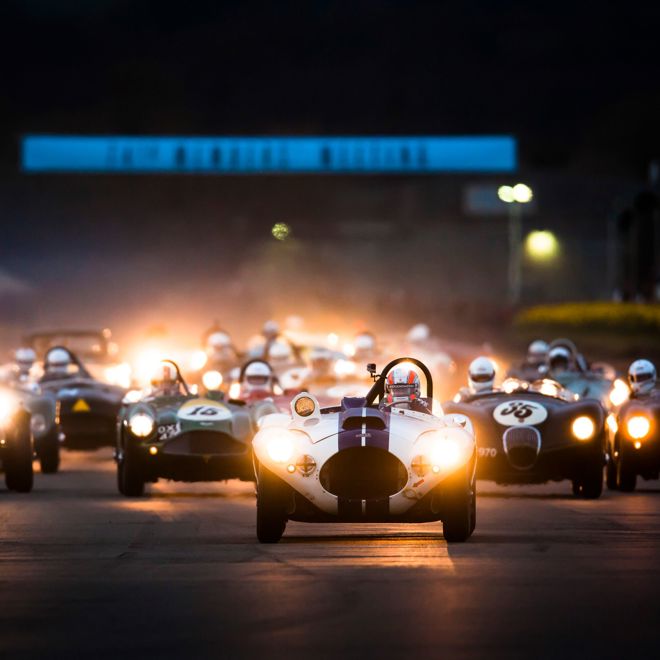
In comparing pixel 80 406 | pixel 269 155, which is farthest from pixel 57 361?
pixel 269 155

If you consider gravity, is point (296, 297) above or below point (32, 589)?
above

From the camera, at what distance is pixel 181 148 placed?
97.2m

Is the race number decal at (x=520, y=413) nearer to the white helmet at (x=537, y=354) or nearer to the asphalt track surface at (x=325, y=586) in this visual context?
the asphalt track surface at (x=325, y=586)

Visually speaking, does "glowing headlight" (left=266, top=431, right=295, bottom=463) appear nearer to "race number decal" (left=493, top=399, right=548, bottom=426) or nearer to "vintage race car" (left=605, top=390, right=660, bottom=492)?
"race number decal" (left=493, top=399, right=548, bottom=426)

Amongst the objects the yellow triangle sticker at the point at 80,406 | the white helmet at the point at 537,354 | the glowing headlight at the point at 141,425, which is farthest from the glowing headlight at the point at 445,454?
the white helmet at the point at 537,354

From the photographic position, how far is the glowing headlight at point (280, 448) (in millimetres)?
13773

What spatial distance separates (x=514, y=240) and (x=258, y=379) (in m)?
60.3

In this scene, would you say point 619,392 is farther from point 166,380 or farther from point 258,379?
point 166,380

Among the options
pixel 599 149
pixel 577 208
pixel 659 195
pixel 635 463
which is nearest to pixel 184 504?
pixel 635 463

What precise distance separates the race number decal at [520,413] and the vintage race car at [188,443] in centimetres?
228

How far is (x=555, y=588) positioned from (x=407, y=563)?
5.00ft

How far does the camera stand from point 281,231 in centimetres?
10056

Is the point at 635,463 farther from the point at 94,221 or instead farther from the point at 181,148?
the point at 94,221

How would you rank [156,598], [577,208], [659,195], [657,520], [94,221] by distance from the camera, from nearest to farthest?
[156,598], [657,520], [659,195], [577,208], [94,221]
